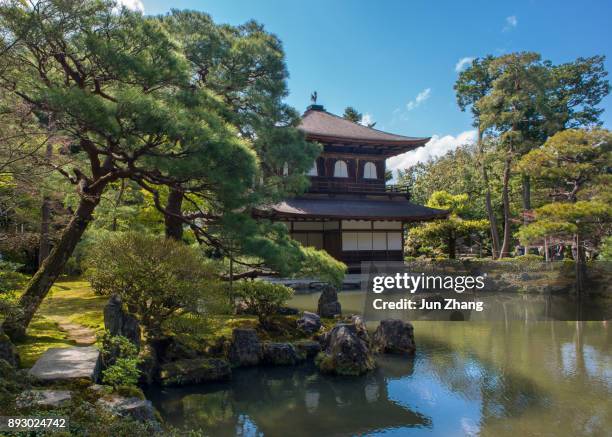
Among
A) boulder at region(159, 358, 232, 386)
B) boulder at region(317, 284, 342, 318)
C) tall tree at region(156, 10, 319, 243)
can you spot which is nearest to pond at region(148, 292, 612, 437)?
boulder at region(159, 358, 232, 386)

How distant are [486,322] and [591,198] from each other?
6819 millimetres

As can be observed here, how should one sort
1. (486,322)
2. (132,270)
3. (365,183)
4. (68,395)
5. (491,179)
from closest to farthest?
(68,395)
(132,270)
(486,322)
(365,183)
(491,179)

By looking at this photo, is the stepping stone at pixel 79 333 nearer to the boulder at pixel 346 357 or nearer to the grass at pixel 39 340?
the grass at pixel 39 340

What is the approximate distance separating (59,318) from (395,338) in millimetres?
6652

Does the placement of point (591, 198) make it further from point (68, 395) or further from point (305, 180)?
point (68, 395)

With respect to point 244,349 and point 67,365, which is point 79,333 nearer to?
point 67,365

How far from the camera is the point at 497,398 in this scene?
610 centimetres

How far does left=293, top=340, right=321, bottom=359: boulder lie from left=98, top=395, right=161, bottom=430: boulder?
154 inches

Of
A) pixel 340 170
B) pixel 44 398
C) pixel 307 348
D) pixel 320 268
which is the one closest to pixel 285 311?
pixel 320 268

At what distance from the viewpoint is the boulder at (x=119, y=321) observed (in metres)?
5.98

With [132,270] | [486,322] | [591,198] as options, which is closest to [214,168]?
[132,270]

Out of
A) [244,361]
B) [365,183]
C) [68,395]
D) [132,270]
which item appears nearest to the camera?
[68,395]

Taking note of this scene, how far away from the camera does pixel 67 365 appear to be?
4.98 meters

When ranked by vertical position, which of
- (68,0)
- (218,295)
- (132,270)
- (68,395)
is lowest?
(68,395)
